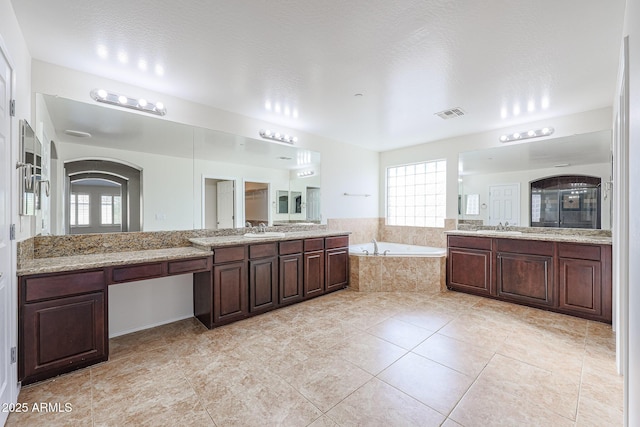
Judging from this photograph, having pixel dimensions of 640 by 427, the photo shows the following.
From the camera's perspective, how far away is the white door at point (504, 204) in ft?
13.1

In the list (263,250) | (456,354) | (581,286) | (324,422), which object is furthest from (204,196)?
(581,286)

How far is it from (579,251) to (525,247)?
501mm

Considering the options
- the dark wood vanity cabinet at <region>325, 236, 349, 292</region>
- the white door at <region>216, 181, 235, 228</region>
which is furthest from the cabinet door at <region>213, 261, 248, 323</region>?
the dark wood vanity cabinet at <region>325, 236, 349, 292</region>

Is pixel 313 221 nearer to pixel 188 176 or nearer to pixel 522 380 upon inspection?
pixel 188 176

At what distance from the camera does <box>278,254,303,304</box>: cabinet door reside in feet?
11.3

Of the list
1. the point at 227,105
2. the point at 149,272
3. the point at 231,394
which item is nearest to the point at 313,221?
the point at 227,105

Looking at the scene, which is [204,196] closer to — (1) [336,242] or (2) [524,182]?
(1) [336,242]

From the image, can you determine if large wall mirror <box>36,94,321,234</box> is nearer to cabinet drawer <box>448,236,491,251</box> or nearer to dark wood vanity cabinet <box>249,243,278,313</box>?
dark wood vanity cabinet <box>249,243,278,313</box>

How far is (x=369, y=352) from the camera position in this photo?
7.71 feet

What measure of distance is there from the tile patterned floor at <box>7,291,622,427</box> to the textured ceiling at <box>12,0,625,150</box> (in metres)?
2.41

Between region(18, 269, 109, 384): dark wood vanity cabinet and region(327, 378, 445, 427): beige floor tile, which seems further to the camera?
region(18, 269, 109, 384): dark wood vanity cabinet

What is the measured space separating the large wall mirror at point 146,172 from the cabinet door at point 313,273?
2.38 ft

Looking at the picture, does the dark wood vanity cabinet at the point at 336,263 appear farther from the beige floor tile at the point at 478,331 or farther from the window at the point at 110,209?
the window at the point at 110,209

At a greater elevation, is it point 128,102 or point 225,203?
point 128,102
